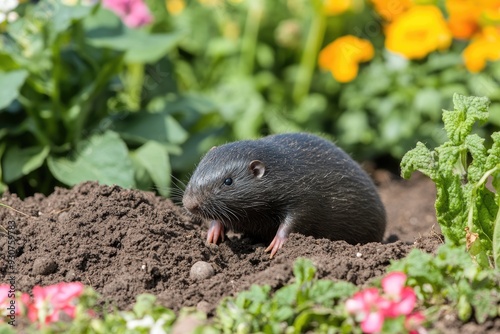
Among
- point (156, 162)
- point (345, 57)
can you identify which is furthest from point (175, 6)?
point (156, 162)

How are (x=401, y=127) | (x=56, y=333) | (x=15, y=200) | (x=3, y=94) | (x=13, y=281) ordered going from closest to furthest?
(x=56, y=333)
(x=13, y=281)
(x=15, y=200)
(x=3, y=94)
(x=401, y=127)

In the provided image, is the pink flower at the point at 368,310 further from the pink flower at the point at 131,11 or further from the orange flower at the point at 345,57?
the orange flower at the point at 345,57

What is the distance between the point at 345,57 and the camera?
332 inches

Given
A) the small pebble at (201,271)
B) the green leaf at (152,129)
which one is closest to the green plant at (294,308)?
the small pebble at (201,271)

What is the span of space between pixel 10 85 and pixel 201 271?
272cm

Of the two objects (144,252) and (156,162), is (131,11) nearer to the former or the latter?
(156,162)

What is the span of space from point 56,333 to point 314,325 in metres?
1.07

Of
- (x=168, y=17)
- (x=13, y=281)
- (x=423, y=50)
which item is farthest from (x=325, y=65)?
(x=13, y=281)

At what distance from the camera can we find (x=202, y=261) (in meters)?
4.26

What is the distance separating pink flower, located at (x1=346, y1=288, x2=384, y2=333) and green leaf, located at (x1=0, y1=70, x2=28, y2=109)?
3663 millimetres

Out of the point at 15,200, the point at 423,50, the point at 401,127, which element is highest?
the point at 15,200

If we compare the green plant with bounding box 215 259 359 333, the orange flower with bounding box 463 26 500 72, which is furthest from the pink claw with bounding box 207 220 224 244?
the orange flower with bounding box 463 26 500 72

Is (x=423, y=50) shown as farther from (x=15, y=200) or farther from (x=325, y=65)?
(x=15, y=200)

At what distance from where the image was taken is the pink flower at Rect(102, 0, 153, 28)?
753 centimetres
